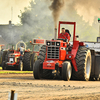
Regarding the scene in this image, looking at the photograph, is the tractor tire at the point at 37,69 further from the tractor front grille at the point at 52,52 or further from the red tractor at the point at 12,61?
the red tractor at the point at 12,61

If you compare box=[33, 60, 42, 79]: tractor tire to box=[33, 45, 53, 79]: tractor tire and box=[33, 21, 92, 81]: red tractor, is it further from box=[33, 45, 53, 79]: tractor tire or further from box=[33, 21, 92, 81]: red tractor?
Answer: box=[33, 45, 53, 79]: tractor tire

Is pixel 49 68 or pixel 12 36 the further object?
pixel 12 36

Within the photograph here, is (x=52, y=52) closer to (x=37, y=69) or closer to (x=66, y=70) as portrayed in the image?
(x=37, y=69)

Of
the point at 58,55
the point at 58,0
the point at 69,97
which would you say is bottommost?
the point at 69,97

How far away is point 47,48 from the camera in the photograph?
14.4 metres

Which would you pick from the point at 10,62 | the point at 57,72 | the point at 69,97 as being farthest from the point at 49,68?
the point at 10,62

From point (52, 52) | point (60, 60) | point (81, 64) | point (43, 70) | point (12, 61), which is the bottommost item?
point (43, 70)

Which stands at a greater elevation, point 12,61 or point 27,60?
point 27,60

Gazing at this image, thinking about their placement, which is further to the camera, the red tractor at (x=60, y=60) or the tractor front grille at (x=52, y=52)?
the tractor front grille at (x=52, y=52)

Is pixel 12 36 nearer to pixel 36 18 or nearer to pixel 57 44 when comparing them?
pixel 36 18

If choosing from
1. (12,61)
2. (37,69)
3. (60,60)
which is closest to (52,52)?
(60,60)

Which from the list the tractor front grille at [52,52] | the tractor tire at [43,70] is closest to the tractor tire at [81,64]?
the tractor front grille at [52,52]

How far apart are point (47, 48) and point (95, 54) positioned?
2.81m

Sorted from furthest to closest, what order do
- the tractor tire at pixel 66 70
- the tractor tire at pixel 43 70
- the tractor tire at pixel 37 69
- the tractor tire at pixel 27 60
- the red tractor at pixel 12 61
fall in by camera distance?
the red tractor at pixel 12 61 → the tractor tire at pixel 27 60 → the tractor tire at pixel 43 70 → the tractor tire at pixel 37 69 → the tractor tire at pixel 66 70
